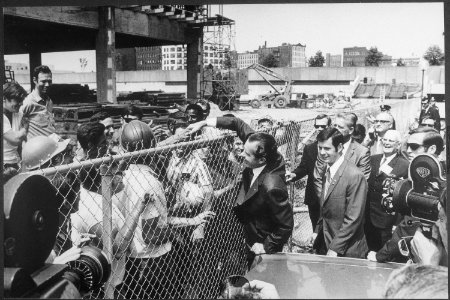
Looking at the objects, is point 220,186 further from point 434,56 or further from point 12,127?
point 434,56

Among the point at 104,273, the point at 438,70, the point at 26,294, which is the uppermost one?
the point at 438,70

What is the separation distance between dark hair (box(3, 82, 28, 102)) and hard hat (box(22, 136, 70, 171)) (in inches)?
25.2

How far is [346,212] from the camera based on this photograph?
3434mm

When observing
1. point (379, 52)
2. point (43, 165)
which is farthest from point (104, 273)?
point (379, 52)

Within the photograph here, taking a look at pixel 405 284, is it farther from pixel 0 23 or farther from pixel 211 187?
pixel 0 23

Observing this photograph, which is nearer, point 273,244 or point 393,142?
point 273,244

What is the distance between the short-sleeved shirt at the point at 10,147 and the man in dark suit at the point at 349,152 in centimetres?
240

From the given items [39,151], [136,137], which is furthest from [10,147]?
[136,137]

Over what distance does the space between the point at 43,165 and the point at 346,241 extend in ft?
7.57

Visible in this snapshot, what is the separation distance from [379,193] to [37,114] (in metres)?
2.89

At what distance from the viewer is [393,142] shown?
3.68 m

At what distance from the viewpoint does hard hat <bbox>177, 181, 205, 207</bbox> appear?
3209 millimetres

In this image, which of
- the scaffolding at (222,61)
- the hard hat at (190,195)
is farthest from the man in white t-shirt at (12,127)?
the scaffolding at (222,61)

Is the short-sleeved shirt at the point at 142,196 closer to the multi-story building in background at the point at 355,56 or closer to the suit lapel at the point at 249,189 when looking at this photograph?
the suit lapel at the point at 249,189
